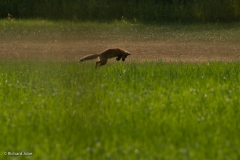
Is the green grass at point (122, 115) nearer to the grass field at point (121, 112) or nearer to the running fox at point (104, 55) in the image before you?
the grass field at point (121, 112)

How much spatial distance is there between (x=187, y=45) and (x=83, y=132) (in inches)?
544

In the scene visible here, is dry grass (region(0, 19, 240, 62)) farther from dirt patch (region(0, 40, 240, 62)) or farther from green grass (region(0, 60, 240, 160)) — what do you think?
green grass (region(0, 60, 240, 160))

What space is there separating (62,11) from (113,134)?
18.9 m

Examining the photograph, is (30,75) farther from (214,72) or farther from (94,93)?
(214,72)

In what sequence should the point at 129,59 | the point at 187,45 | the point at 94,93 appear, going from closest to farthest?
1. the point at 94,93
2. the point at 129,59
3. the point at 187,45

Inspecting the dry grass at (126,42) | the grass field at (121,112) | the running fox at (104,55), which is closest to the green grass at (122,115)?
the grass field at (121,112)

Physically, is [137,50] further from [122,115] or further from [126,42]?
[122,115]

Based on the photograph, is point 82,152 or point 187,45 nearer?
point 82,152

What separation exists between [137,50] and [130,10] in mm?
5866

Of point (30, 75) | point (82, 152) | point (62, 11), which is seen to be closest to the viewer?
point (82, 152)

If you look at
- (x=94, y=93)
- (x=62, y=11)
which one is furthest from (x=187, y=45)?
(x=94, y=93)

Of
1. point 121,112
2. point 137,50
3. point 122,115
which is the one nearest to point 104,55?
point 121,112

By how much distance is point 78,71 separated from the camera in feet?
42.1

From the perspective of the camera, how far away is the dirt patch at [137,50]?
61.5 feet
